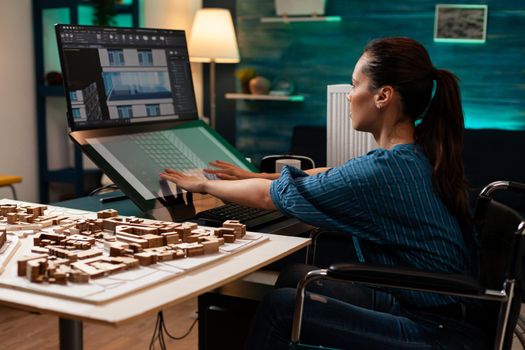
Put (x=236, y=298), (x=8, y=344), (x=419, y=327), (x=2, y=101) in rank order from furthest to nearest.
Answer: (x=2, y=101) → (x=8, y=344) → (x=236, y=298) → (x=419, y=327)

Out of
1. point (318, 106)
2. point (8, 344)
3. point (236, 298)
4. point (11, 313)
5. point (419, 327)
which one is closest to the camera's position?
point (419, 327)

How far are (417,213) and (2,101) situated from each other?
333cm

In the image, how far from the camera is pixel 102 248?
1497 mm

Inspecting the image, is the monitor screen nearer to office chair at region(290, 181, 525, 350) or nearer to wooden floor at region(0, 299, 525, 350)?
office chair at region(290, 181, 525, 350)

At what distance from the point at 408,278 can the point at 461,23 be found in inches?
142

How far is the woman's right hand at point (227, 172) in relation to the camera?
2.04 m

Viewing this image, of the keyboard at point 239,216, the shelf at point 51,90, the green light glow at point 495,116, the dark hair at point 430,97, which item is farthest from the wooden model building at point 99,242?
the green light glow at point 495,116

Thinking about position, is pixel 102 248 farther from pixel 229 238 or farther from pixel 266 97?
pixel 266 97

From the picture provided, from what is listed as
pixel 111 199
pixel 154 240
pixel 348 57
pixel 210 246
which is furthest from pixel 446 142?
pixel 348 57

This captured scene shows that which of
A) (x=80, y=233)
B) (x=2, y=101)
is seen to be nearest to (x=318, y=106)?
(x=2, y=101)

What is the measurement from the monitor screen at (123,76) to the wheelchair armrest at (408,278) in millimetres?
864

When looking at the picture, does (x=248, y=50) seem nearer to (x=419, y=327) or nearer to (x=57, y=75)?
(x=57, y=75)

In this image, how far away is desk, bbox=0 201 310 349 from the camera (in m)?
1.12

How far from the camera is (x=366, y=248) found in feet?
5.42
